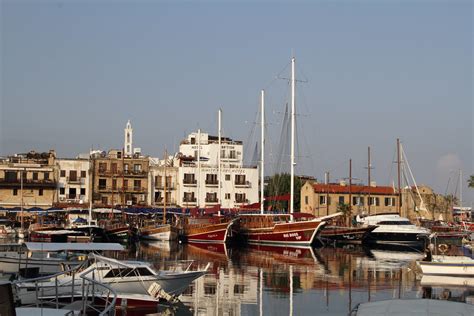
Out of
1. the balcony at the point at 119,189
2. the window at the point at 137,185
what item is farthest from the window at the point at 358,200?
the window at the point at 137,185

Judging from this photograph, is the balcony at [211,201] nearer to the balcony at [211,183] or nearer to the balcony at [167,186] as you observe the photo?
the balcony at [211,183]

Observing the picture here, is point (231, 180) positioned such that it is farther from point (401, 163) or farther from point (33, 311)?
point (33, 311)

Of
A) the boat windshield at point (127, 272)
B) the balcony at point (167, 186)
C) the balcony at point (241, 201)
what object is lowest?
the boat windshield at point (127, 272)

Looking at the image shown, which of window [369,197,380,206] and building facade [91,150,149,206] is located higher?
building facade [91,150,149,206]

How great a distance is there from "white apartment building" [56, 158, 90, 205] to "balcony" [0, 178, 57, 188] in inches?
52.2

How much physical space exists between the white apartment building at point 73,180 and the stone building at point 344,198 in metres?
28.5

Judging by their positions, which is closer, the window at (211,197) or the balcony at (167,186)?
the balcony at (167,186)

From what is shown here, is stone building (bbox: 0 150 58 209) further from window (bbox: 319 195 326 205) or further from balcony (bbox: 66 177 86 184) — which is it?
window (bbox: 319 195 326 205)

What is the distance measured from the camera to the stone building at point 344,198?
9406 cm

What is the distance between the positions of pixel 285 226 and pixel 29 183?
3700cm

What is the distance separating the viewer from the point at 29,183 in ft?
289

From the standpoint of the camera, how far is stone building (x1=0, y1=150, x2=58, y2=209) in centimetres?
8688

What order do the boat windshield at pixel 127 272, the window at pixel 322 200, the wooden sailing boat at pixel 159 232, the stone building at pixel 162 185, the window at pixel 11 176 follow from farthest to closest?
the window at pixel 322 200 < the stone building at pixel 162 185 < the window at pixel 11 176 < the wooden sailing boat at pixel 159 232 < the boat windshield at pixel 127 272

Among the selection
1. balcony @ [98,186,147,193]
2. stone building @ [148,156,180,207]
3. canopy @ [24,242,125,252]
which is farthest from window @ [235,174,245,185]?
canopy @ [24,242,125,252]
